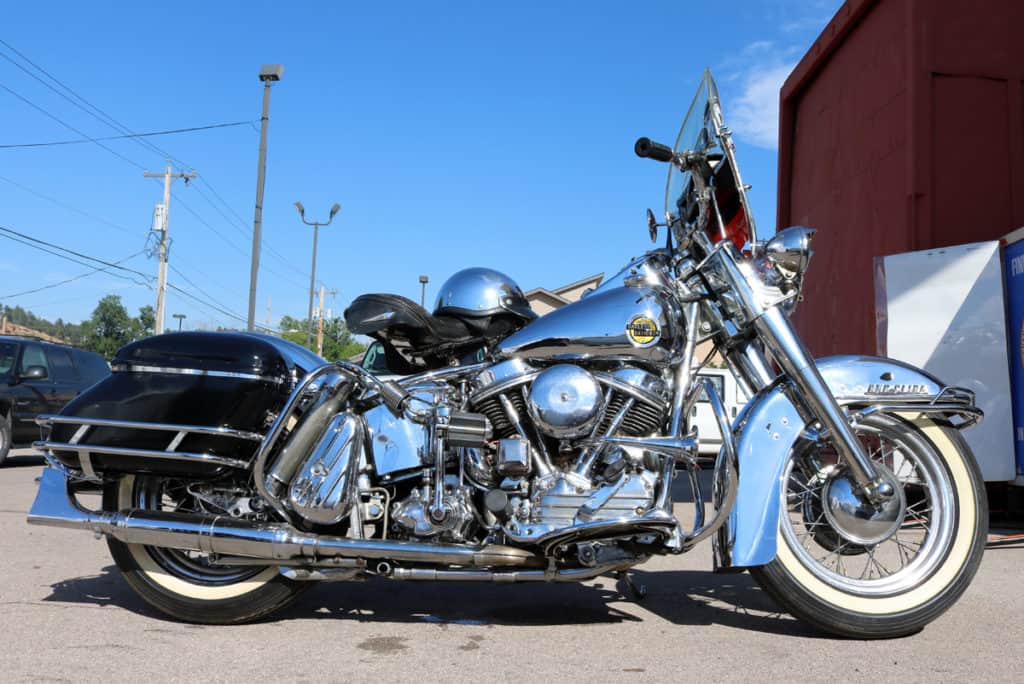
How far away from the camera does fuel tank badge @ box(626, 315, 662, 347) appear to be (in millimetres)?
3133

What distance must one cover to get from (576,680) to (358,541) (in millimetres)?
945

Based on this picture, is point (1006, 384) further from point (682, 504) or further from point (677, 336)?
point (677, 336)

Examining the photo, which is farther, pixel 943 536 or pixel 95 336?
pixel 95 336

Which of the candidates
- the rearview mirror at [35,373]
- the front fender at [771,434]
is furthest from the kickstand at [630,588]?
the rearview mirror at [35,373]

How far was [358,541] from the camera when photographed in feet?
9.93

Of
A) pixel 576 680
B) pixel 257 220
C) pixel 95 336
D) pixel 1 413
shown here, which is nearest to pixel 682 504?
pixel 576 680

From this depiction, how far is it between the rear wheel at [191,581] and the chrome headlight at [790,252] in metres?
2.28

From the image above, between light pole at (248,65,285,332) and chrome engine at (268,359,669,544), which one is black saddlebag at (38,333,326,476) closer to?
chrome engine at (268,359,669,544)

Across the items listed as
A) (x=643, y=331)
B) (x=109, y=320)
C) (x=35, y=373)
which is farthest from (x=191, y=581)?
(x=109, y=320)

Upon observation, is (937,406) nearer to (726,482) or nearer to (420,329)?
(726,482)

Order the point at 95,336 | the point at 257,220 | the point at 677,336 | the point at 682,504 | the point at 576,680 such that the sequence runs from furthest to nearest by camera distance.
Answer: the point at 95,336 → the point at 257,220 → the point at 682,504 → the point at 677,336 → the point at 576,680

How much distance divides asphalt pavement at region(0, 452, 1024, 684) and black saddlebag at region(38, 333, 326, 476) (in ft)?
2.12

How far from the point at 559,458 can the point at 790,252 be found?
1202 millimetres

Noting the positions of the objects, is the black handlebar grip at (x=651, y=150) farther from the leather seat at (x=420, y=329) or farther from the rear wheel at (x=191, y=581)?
the rear wheel at (x=191, y=581)
